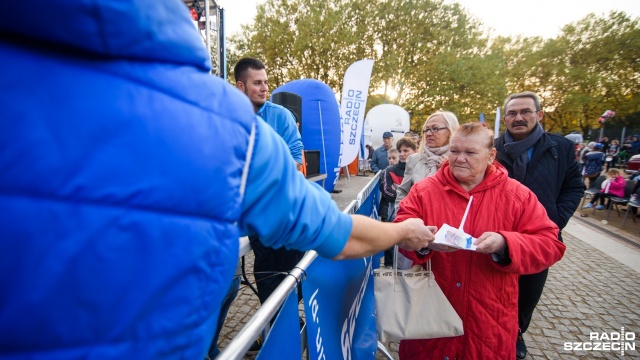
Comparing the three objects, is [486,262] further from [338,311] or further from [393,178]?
[393,178]

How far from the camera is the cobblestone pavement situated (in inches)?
120

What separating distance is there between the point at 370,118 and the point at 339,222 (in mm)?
19150

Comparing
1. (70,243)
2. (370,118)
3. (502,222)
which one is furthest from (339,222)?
(370,118)

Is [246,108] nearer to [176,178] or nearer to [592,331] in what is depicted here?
[176,178]

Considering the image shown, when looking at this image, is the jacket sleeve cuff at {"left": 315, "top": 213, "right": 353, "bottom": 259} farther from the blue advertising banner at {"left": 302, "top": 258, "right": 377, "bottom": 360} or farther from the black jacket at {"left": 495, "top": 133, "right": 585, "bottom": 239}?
the black jacket at {"left": 495, "top": 133, "right": 585, "bottom": 239}

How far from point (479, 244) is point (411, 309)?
481mm

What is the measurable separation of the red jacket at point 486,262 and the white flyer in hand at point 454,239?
22 centimetres

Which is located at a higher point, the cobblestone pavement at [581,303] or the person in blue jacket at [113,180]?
the person in blue jacket at [113,180]

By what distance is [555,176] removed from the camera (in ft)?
8.75

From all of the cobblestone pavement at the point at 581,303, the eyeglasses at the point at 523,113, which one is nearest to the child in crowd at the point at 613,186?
the cobblestone pavement at the point at 581,303

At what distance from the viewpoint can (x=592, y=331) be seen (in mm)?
3270

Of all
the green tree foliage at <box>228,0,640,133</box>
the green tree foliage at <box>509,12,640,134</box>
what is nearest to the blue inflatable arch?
the green tree foliage at <box>228,0,640,133</box>

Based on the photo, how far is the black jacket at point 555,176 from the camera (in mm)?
2643

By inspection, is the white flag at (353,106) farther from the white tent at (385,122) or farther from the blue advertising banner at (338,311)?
the blue advertising banner at (338,311)
